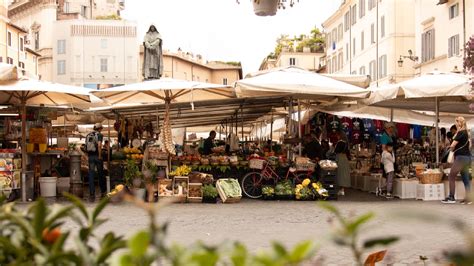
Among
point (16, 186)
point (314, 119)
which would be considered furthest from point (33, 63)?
point (16, 186)

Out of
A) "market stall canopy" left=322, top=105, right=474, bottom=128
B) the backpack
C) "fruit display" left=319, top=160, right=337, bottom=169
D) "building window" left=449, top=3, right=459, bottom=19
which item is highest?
"building window" left=449, top=3, right=459, bottom=19

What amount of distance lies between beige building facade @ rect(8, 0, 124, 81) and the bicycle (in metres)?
58.0

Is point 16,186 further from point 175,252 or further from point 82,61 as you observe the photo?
point 82,61

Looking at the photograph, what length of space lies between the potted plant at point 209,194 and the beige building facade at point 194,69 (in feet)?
196

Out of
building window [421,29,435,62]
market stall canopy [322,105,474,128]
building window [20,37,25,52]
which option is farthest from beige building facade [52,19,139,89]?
market stall canopy [322,105,474,128]

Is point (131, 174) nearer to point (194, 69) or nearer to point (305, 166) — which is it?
point (305, 166)

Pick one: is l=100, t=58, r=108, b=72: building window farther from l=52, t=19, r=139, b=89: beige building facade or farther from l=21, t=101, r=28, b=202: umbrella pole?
l=21, t=101, r=28, b=202: umbrella pole

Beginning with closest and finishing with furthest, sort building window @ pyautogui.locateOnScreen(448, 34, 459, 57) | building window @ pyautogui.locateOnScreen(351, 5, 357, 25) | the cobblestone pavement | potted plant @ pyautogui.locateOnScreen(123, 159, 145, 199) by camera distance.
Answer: the cobblestone pavement
potted plant @ pyautogui.locateOnScreen(123, 159, 145, 199)
building window @ pyautogui.locateOnScreen(448, 34, 459, 57)
building window @ pyautogui.locateOnScreen(351, 5, 357, 25)

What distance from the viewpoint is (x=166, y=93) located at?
16.3 m

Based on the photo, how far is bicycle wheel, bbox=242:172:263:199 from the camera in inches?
613

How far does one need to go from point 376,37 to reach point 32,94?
37316mm

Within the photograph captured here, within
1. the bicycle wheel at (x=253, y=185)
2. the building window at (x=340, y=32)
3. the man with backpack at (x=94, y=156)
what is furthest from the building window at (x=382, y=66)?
the bicycle wheel at (x=253, y=185)

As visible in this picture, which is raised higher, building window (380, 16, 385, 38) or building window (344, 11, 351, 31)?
building window (344, 11, 351, 31)

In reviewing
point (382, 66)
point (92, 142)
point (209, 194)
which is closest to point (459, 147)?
point (209, 194)
